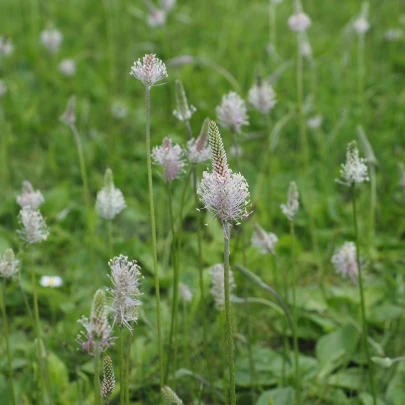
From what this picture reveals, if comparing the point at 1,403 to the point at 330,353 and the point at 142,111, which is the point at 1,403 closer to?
the point at 330,353

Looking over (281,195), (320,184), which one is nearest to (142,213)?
(281,195)

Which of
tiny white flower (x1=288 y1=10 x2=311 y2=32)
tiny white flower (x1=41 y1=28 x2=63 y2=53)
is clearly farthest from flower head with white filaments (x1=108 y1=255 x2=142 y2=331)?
tiny white flower (x1=41 y1=28 x2=63 y2=53)

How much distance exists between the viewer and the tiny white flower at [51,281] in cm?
271

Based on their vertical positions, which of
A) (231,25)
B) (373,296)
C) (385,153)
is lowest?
(373,296)

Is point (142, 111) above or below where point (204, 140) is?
above

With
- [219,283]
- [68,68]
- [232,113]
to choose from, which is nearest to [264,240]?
[219,283]

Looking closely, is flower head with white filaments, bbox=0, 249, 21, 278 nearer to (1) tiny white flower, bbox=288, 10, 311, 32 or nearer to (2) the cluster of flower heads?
(2) the cluster of flower heads

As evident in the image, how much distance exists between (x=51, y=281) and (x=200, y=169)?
3.27 ft

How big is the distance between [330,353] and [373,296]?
39 cm

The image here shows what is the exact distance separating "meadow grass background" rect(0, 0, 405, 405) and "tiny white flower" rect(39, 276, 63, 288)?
0.03 m

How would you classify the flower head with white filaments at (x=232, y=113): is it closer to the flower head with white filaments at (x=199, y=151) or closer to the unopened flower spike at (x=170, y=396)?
the flower head with white filaments at (x=199, y=151)

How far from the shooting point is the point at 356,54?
4.81m

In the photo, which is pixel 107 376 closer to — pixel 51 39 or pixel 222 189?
pixel 222 189

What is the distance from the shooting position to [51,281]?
2.72m
